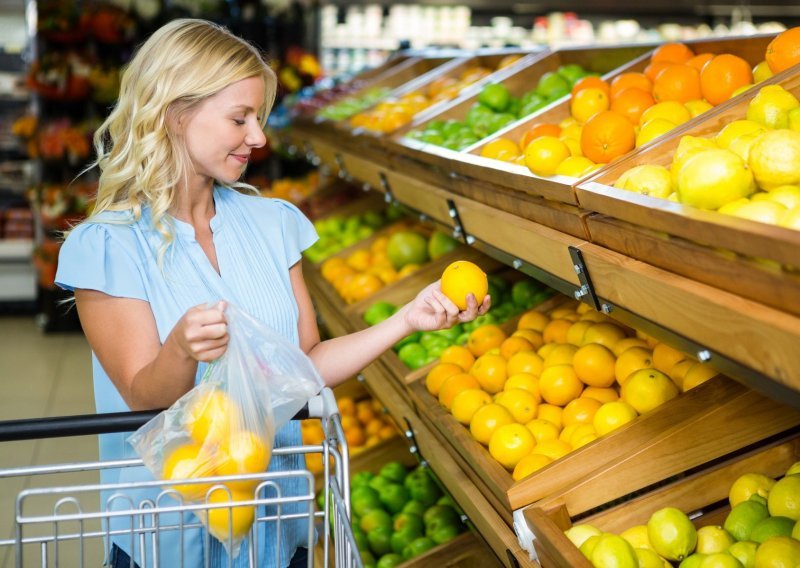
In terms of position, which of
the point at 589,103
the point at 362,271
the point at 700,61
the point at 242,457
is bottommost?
the point at 362,271

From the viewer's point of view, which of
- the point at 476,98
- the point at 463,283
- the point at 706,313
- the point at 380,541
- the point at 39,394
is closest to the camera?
the point at 706,313

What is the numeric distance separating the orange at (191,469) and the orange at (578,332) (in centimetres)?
113

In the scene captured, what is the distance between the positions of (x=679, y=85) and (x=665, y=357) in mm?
641

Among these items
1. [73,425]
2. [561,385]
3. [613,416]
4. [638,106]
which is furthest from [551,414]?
[73,425]

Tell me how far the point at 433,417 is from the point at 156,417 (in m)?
0.96

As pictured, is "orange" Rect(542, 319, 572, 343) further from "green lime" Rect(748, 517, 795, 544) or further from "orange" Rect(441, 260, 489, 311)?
"green lime" Rect(748, 517, 795, 544)

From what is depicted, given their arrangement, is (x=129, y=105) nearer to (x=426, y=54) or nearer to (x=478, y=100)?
(x=478, y=100)

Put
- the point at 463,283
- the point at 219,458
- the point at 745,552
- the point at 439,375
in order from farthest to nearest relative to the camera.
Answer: the point at 439,375 → the point at 463,283 → the point at 745,552 → the point at 219,458

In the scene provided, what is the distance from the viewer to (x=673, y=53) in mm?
2295

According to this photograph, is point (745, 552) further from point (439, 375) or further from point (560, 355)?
point (439, 375)

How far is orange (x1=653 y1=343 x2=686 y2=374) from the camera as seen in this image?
178 centimetres

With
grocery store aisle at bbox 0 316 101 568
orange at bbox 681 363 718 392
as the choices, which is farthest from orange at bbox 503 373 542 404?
grocery store aisle at bbox 0 316 101 568

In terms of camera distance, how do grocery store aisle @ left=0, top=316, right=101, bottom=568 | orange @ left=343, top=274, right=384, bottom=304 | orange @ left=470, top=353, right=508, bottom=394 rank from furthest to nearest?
1. grocery store aisle @ left=0, top=316, right=101, bottom=568
2. orange @ left=343, top=274, right=384, bottom=304
3. orange @ left=470, top=353, right=508, bottom=394

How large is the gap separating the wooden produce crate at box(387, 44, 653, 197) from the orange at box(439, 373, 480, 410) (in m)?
0.48
